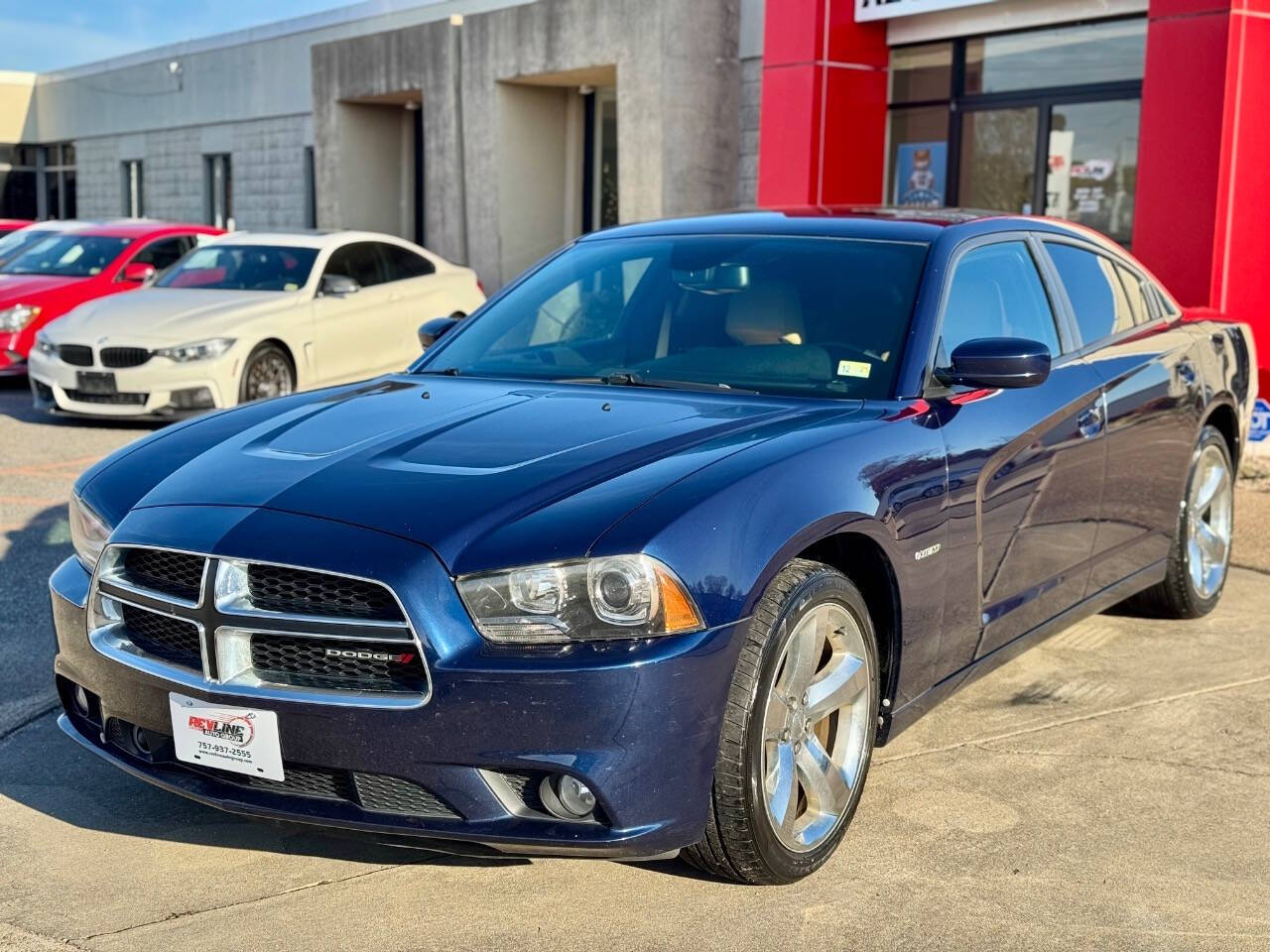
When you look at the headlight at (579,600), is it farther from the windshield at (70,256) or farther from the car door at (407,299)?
the windshield at (70,256)

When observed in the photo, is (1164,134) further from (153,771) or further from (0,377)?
(0,377)

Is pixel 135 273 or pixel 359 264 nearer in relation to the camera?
pixel 359 264

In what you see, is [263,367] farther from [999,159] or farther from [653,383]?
[653,383]

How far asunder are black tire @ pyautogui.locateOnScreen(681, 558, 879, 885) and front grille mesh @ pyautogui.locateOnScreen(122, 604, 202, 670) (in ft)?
3.91

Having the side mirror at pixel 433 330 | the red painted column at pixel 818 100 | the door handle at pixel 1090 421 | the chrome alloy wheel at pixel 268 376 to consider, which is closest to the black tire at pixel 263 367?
the chrome alloy wheel at pixel 268 376

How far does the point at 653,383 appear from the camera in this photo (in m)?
4.50

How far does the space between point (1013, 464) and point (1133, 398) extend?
108 centimetres

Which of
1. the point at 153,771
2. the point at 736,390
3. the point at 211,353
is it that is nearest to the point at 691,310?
the point at 736,390

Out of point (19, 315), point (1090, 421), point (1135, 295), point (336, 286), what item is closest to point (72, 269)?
point (19, 315)

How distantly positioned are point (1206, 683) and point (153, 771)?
12.0 ft

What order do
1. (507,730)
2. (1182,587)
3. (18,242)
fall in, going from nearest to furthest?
(507,730)
(1182,587)
(18,242)

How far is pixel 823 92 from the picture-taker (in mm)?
14477

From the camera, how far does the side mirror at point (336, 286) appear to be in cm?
1210

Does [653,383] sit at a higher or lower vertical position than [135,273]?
higher
